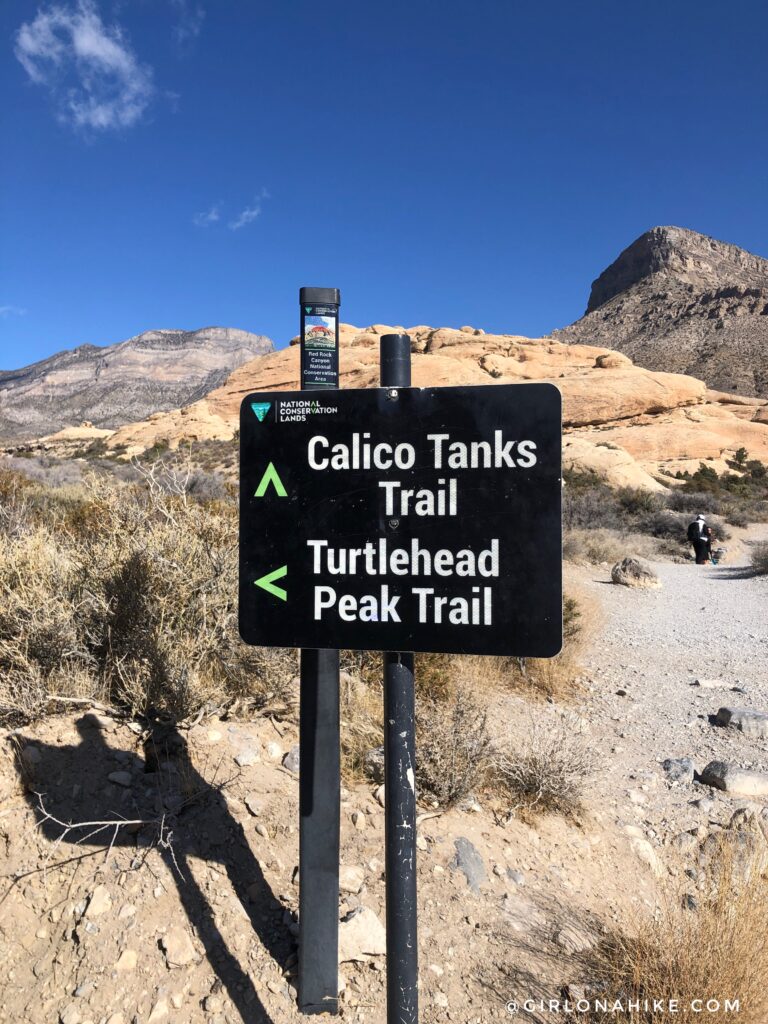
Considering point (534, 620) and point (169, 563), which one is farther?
point (169, 563)

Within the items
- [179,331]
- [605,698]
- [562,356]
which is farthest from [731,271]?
[179,331]

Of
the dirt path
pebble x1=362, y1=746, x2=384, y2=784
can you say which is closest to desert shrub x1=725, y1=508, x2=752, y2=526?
the dirt path

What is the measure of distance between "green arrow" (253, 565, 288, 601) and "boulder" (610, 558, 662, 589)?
8.88 m

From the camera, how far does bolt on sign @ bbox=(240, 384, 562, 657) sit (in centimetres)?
139

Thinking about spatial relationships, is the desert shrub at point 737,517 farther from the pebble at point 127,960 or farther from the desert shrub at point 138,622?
the pebble at point 127,960

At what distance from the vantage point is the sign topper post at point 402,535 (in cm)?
139

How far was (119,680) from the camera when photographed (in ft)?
10.7

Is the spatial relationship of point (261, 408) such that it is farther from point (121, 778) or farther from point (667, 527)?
point (667, 527)

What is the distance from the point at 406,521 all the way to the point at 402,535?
3 cm

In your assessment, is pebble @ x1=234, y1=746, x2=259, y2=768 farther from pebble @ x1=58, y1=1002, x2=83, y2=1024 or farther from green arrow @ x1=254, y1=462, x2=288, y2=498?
green arrow @ x1=254, y1=462, x2=288, y2=498

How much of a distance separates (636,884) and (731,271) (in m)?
92.4

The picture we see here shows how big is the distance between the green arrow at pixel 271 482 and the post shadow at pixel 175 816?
1.50 m

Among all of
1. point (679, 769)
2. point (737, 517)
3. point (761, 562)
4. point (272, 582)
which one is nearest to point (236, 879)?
point (272, 582)

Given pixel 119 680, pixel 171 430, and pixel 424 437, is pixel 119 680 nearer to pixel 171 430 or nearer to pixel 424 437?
pixel 424 437
